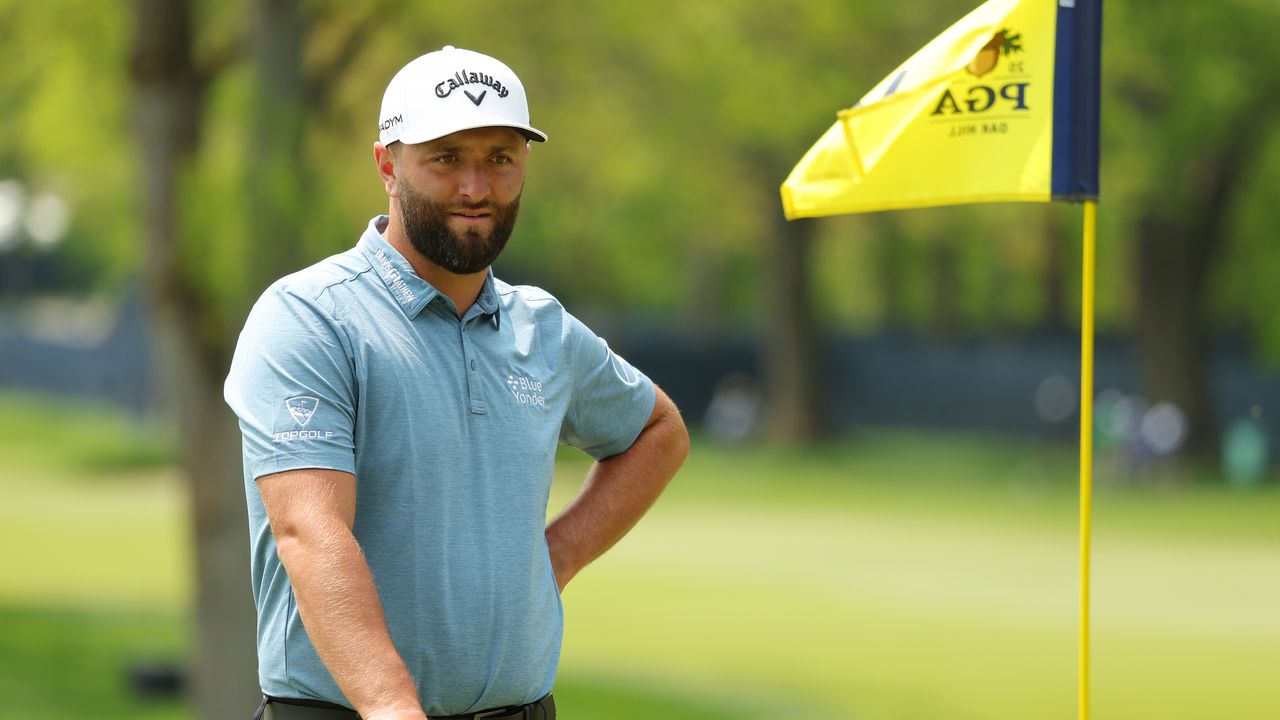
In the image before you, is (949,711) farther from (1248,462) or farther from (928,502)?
(1248,462)

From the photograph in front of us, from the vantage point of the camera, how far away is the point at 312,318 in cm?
284

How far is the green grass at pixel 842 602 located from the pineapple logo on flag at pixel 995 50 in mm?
6923

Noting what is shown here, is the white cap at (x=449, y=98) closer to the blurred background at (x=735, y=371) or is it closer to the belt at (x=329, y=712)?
the belt at (x=329, y=712)

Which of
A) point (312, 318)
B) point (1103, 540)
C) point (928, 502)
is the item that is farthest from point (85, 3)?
point (928, 502)

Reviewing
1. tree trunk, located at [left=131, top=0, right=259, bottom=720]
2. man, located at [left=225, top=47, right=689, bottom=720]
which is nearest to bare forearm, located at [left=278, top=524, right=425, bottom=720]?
man, located at [left=225, top=47, right=689, bottom=720]

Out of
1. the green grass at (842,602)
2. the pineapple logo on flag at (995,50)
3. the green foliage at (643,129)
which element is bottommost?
the green grass at (842,602)

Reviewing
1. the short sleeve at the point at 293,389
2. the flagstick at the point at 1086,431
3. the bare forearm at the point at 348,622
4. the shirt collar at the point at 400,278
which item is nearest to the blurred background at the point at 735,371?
the flagstick at the point at 1086,431

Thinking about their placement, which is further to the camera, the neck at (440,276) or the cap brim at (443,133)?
the neck at (440,276)

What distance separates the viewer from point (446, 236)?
3.02 metres

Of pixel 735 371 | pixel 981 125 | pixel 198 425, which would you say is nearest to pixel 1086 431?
pixel 981 125

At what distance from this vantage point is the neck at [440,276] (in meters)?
3.05

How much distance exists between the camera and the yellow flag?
456cm

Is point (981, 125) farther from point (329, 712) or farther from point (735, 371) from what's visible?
point (735, 371)

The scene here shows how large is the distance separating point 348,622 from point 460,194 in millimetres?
755
